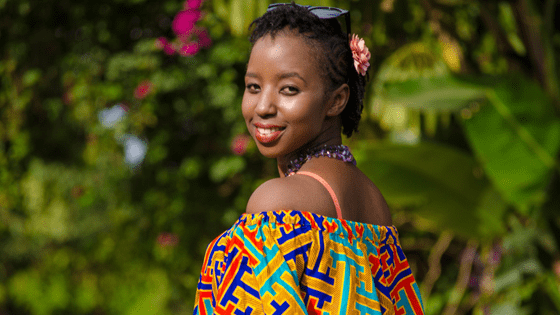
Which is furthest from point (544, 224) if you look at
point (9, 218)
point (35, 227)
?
point (9, 218)

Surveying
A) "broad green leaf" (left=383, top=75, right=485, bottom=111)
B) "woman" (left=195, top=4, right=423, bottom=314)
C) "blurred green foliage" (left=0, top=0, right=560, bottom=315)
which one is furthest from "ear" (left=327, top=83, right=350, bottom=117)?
"broad green leaf" (left=383, top=75, right=485, bottom=111)

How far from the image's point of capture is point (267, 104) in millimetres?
1219

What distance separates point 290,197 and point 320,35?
0.38 meters

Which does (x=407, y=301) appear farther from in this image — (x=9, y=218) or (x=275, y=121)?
(x=9, y=218)

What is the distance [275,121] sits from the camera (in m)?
1.23

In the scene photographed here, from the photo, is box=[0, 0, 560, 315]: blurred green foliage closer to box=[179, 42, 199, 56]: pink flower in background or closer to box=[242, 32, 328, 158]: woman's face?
box=[179, 42, 199, 56]: pink flower in background

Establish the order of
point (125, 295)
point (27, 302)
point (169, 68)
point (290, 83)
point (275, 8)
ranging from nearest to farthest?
point (290, 83), point (275, 8), point (169, 68), point (125, 295), point (27, 302)

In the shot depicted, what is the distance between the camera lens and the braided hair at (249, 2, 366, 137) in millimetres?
1244

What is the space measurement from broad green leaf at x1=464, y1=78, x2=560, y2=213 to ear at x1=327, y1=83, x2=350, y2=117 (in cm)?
217

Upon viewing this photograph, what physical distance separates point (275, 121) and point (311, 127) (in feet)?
0.26

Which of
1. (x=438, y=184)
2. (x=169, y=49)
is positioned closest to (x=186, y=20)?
(x=169, y=49)

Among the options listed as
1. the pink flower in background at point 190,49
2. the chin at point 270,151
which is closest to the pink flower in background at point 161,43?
the pink flower in background at point 190,49

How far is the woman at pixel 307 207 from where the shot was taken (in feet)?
3.55

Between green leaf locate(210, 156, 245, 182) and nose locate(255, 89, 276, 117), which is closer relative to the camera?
nose locate(255, 89, 276, 117)
